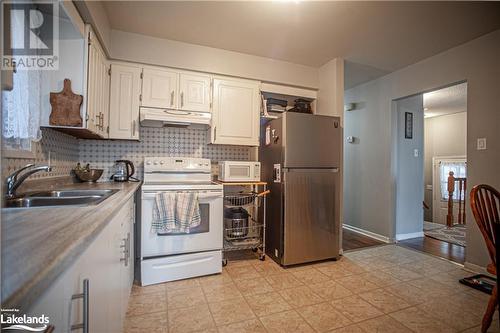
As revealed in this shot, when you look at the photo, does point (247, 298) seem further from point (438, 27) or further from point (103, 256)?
point (438, 27)

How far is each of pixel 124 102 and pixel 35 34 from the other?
0.87 m

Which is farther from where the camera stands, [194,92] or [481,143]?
[194,92]

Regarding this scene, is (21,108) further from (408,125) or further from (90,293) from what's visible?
(408,125)

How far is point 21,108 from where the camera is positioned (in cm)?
138

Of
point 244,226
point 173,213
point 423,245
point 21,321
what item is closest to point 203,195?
point 173,213

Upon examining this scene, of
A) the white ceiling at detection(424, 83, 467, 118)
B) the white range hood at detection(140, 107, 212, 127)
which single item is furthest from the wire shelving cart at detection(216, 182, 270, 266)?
the white ceiling at detection(424, 83, 467, 118)

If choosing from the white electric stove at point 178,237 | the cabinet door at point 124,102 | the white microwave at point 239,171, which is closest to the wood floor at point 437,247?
the white microwave at point 239,171

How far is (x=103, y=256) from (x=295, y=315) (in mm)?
1372

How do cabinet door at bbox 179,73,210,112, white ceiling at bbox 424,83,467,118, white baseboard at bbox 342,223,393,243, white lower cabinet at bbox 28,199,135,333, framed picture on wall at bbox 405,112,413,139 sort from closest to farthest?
1. white lower cabinet at bbox 28,199,135,333
2. cabinet door at bbox 179,73,210,112
3. white baseboard at bbox 342,223,393,243
4. framed picture on wall at bbox 405,112,413,139
5. white ceiling at bbox 424,83,467,118

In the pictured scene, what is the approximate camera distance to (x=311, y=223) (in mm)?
2492

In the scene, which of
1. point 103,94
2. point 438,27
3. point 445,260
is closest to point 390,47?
point 438,27

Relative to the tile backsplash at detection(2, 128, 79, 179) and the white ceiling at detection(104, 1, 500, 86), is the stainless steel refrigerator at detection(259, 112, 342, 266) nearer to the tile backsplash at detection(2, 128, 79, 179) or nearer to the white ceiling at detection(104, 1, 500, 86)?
the white ceiling at detection(104, 1, 500, 86)

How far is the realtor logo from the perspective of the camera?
137 centimetres

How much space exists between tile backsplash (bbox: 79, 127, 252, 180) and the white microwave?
16.4 inches
